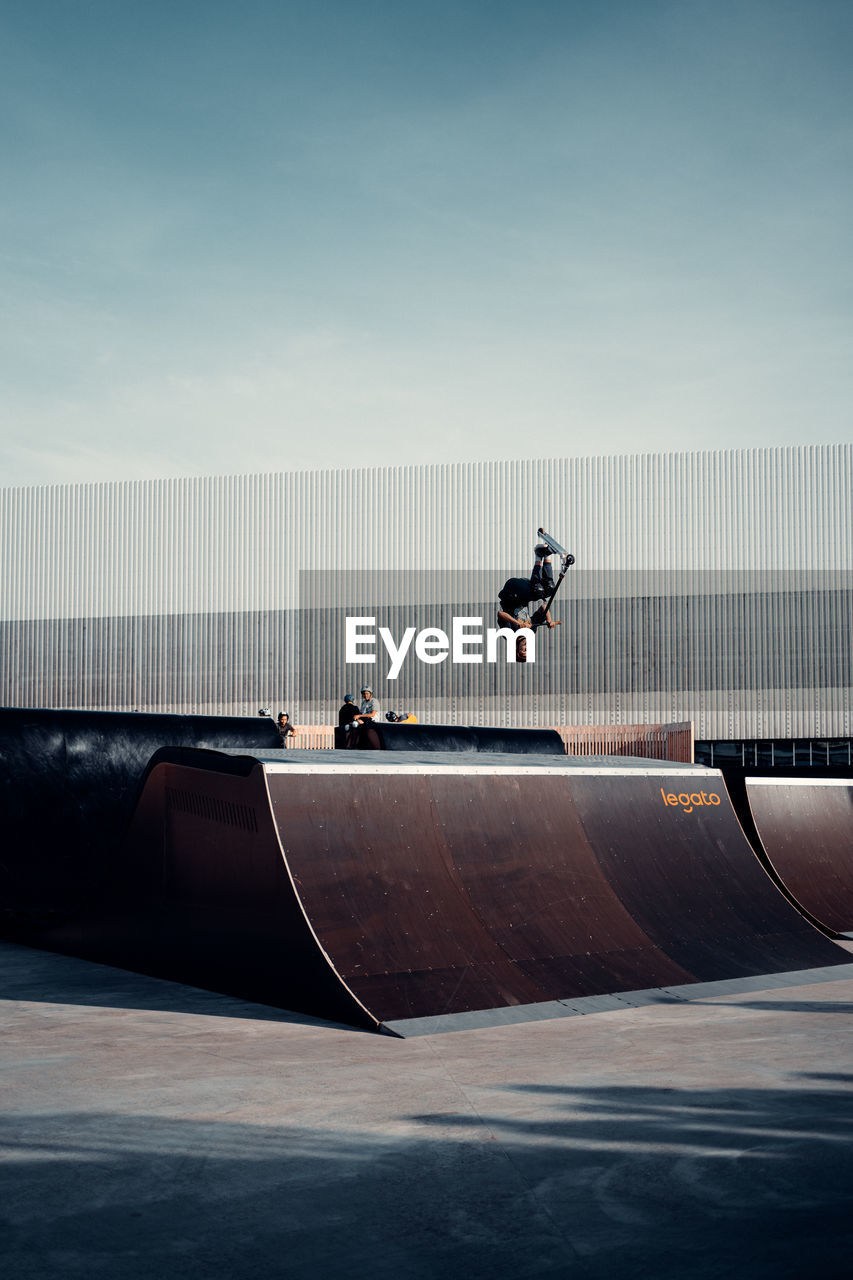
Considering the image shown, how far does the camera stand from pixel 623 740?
2564cm

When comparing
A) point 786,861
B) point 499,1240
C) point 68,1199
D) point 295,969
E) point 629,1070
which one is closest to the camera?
point 499,1240

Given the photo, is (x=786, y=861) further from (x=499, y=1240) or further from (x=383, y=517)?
(x=383, y=517)

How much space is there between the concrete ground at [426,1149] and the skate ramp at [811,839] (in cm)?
380

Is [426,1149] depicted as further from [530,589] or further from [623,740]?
[623,740]

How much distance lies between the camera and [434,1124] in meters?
3.44

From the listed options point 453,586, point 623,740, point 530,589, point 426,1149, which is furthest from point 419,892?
point 453,586

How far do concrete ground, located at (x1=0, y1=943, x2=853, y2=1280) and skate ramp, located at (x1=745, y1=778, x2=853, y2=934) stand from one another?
380 cm

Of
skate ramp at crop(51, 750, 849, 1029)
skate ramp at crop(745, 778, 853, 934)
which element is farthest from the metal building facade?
skate ramp at crop(51, 750, 849, 1029)

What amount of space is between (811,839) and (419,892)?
480 cm

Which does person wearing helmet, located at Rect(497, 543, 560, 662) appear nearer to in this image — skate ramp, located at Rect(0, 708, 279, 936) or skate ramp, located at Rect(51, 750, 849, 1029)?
skate ramp, located at Rect(51, 750, 849, 1029)

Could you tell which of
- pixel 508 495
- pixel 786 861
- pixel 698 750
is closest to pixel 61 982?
pixel 786 861

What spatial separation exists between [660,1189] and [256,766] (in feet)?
11.3

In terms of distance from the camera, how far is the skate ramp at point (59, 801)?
23.7 feet

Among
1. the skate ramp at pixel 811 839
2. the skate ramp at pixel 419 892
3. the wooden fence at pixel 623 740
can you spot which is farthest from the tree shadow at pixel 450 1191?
the wooden fence at pixel 623 740
